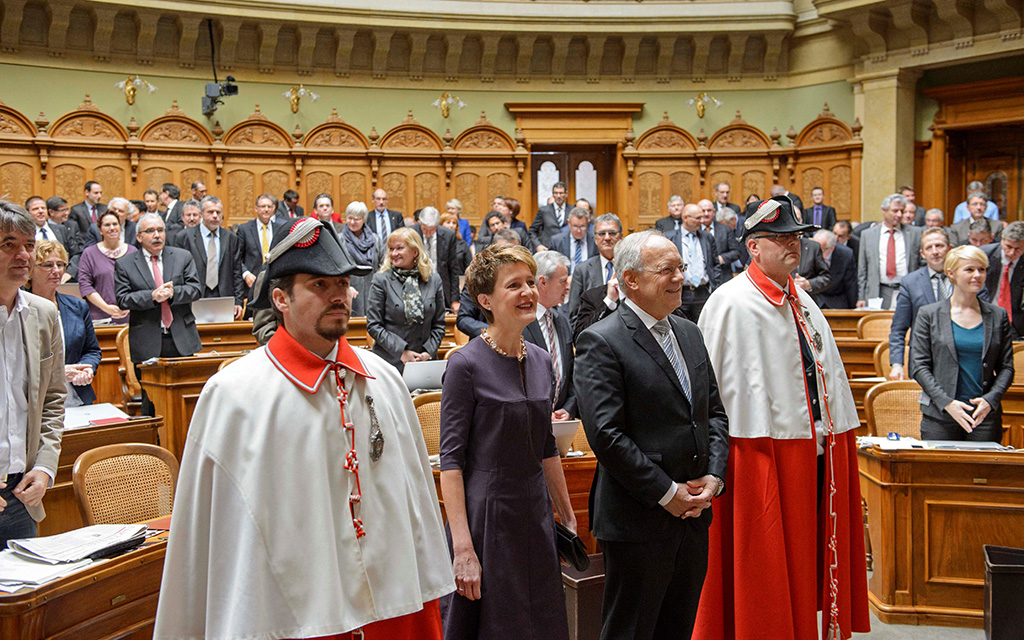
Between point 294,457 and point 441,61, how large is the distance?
37.1 feet

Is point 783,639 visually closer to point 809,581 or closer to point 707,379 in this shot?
point 809,581

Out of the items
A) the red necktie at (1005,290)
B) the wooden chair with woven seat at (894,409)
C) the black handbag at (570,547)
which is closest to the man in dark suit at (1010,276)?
the red necktie at (1005,290)

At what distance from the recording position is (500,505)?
2.42m

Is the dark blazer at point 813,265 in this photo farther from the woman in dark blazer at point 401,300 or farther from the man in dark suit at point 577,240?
the woman in dark blazer at point 401,300

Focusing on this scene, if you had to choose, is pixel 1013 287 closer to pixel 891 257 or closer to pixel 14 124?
pixel 891 257

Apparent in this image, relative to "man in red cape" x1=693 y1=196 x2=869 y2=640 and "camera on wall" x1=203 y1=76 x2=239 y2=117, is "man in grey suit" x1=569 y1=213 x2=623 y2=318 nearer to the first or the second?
"man in red cape" x1=693 y1=196 x2=869 y2=640

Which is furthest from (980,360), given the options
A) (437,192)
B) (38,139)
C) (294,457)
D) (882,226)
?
(38,139)

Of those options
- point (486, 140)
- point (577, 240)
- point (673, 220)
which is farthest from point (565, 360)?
point (486, 140)

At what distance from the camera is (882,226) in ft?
27.1

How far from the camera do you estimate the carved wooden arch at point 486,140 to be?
483 inches

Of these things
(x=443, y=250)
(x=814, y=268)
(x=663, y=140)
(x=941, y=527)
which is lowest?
(x=941, y=527)

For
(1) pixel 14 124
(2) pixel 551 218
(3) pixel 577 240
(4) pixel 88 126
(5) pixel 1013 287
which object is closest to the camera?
(5) pixel 1013 287

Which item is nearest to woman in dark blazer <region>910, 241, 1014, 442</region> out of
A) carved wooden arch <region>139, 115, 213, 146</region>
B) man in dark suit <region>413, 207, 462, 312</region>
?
man in dark suit <region>413, 207, 462, 312</region>

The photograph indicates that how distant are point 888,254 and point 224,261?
6.10 meters
